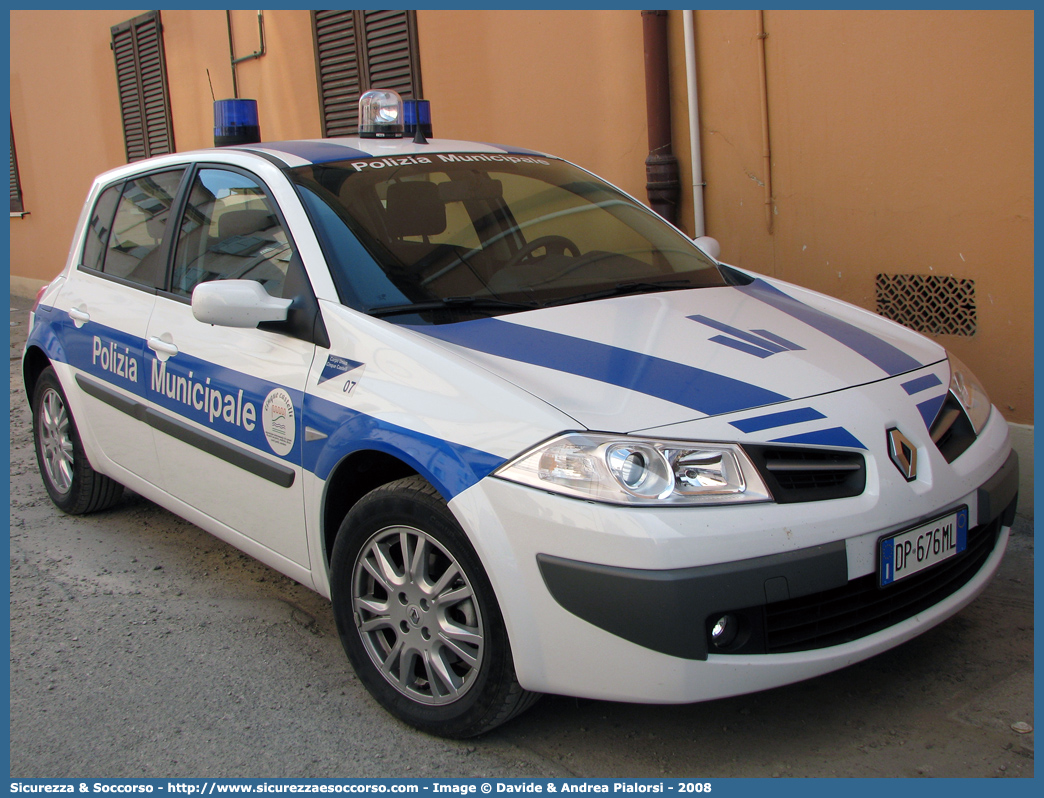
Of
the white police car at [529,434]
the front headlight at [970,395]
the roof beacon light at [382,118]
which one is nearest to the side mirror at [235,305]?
the white police car at [529,434]

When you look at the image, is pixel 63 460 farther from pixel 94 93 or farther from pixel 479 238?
pixel 94 93

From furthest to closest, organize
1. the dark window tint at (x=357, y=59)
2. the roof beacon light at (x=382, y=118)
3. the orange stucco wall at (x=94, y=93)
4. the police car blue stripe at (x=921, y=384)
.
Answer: the orange stucco wall at (x=94, y=93)
the dark window tint at (x=357, y=59)
the roof beacon light at (x=382, y=118)
the police car blue stripe at (x=921, y=384)

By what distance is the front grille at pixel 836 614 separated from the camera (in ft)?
7.27

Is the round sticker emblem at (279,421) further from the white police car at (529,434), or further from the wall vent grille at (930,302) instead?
the wall vent grille at (930,302)

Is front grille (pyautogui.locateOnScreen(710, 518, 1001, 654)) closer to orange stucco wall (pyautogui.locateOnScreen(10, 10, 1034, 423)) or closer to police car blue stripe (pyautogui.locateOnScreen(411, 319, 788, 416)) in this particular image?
police car blue stripe (pyautogui.locateOnScreen(411, 319, 788, 416))

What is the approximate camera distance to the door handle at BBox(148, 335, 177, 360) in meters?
3.38

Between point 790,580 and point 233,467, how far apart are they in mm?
1767

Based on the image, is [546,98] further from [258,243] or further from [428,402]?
[428,402]

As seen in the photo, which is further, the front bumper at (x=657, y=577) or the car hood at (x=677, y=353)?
the car hood at (x=677, y=353)

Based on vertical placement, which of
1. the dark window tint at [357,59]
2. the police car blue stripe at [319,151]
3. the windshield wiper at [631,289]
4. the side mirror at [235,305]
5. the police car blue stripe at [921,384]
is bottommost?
the police car blue stripe at [921,384]

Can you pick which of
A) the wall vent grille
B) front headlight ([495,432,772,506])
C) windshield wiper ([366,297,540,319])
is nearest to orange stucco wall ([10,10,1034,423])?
the wall vent grille

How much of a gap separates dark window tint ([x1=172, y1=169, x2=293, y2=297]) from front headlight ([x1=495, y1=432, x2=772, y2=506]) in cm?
120

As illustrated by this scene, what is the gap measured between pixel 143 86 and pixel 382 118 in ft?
27.2

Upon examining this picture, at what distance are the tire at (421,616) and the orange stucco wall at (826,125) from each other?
2811mm
